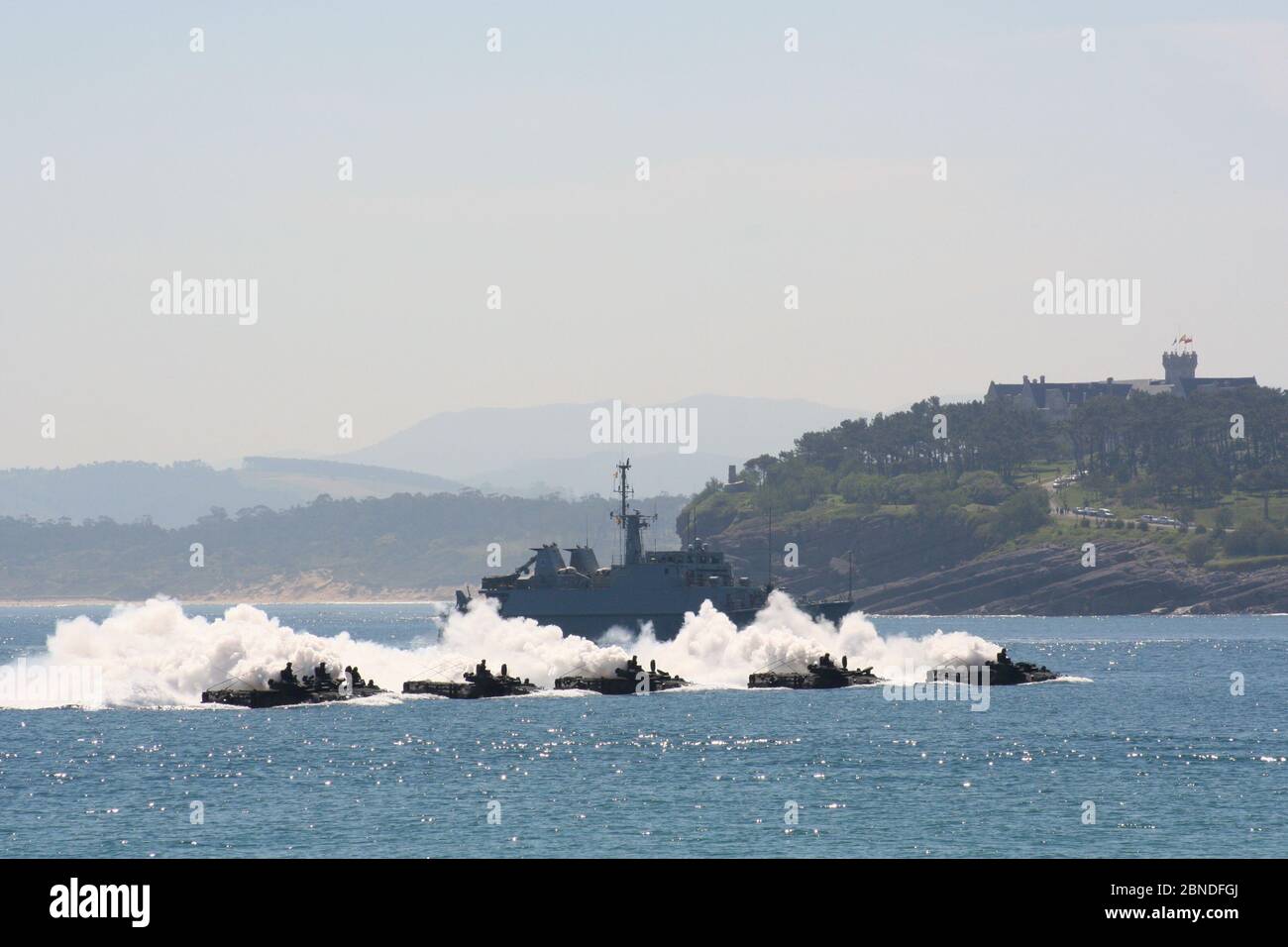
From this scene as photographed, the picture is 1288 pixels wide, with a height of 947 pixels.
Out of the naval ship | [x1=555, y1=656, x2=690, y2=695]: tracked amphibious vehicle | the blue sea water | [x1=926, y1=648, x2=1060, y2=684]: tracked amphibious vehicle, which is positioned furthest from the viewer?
the naval ship

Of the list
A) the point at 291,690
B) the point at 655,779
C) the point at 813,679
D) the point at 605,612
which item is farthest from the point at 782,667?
the point at 655,779

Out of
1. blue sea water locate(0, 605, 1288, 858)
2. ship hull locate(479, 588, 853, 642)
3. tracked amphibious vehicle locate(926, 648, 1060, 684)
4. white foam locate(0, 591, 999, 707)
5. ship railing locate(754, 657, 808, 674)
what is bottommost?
blue sea water locate(0, 605, 1288, 858)

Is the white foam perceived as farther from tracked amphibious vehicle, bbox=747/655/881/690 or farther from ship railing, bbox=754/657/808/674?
tracked amphibious vehicle, bbox=747/655/881/690

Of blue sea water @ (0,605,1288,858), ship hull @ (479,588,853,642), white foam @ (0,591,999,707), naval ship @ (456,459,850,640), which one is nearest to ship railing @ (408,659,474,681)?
white foam @ (0,591,999,707)

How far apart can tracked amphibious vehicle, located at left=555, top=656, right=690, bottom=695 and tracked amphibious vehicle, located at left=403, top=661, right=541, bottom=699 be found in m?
2.89

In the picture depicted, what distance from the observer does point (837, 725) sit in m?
77.3

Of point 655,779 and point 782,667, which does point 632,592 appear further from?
point 655,779

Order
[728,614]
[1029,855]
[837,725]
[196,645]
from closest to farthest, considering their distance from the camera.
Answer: [1029,855] → [837,725] → [196,645] → [728,614]

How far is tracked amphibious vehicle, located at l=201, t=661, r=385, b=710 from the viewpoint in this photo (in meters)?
86.8

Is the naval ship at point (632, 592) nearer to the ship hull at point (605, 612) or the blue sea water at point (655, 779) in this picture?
the ship hull at point (605, 612)

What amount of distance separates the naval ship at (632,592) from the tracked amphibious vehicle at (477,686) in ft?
112
